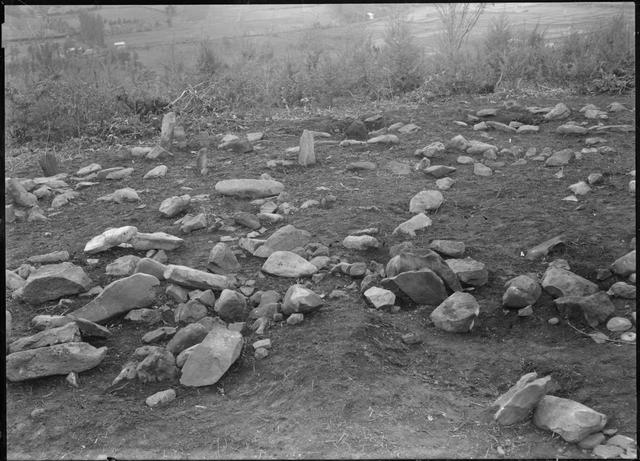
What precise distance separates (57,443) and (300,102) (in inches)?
206

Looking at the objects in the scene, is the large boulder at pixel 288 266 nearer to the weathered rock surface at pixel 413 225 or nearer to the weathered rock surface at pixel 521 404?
the weathered rock surface at pixel 413 225

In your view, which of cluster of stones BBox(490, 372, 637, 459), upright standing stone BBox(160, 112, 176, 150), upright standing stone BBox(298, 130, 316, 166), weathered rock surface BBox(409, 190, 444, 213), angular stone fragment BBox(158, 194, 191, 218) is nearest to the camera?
cluster of stones BBox(490, 372, 637, 459)

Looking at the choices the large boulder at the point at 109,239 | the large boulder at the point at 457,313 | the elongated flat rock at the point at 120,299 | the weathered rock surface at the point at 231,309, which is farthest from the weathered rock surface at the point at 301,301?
the large boulder at the point at 109,239

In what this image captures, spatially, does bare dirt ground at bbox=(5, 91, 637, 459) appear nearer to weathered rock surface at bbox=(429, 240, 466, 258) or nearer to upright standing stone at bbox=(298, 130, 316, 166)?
weathered rock surface at bbox=(429, 240, 466, 258)

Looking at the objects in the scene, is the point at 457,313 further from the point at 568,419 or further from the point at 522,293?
the point at 568,419

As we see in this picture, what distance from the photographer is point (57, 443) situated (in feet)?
6.84

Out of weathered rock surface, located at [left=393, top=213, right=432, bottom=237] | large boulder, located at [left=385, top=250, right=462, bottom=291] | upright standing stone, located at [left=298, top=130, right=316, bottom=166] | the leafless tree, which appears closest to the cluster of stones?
large boulder, located at [left=385, top=250, right=462, bottom=291]

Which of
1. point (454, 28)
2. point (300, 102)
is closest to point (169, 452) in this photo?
point (300, 102)

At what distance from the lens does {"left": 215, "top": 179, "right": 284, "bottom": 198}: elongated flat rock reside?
4098mm

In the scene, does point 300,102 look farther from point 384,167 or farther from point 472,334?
point 472,334

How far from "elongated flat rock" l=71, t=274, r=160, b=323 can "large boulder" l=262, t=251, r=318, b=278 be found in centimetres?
56

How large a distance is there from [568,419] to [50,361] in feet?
6.00

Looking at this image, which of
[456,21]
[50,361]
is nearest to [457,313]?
[50,361]

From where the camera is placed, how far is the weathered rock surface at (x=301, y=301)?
2.70m
